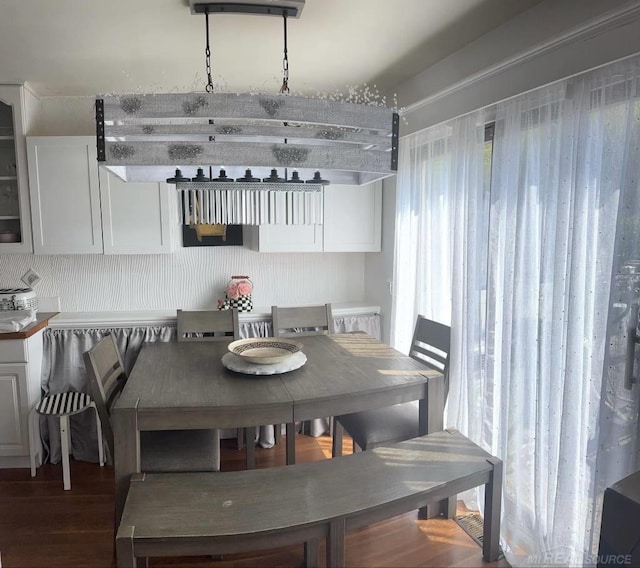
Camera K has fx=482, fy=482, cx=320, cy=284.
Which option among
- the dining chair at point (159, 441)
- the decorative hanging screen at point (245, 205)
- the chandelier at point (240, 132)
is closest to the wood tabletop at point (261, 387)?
the dining chair at point (159, 441)

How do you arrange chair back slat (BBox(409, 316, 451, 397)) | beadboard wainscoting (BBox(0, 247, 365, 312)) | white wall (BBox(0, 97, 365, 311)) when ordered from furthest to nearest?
beadboard wainscoting (BBox(0, 247, 365, 312)) < white wall (BBox(0, 97, 365, 311)) < chair back slat (BBox(409, 316, 451, 397))

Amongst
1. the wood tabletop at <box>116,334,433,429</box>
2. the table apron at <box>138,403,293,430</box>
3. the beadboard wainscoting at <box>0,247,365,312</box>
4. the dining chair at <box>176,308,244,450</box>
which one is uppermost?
the beadboard wainscoting at <box>0,247,365,312</box>

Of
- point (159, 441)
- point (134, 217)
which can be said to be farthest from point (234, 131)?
point (134, 217)

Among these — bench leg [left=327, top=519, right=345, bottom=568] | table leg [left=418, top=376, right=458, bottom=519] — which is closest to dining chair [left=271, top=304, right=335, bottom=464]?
table leg [left=418, top=376, right=458, bottom=519]

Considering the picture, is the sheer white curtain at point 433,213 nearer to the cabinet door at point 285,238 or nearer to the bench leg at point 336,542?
the cabinet door at point 285,238

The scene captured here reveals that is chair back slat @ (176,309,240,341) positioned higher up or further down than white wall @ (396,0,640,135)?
further down

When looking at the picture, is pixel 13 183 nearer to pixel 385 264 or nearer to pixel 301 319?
pixel 301 319

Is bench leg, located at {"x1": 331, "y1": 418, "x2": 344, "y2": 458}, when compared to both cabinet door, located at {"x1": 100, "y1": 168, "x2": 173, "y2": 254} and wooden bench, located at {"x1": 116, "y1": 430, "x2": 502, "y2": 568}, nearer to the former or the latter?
wooden bench, located at {"x1": 116, "y1": 430, "x2": 502, "y2": 568}

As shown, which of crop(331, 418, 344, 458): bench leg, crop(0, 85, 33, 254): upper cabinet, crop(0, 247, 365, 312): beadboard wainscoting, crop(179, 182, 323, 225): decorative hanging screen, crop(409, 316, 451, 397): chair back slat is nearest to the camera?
crop(179, 182, 323, 225): decorative hanging screen

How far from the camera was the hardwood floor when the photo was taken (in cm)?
213

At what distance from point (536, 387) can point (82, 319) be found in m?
2.67

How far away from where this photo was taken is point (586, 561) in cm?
174

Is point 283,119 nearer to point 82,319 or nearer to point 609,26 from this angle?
point 609,26

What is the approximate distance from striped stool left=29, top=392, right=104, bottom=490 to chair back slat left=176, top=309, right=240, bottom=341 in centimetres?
66
